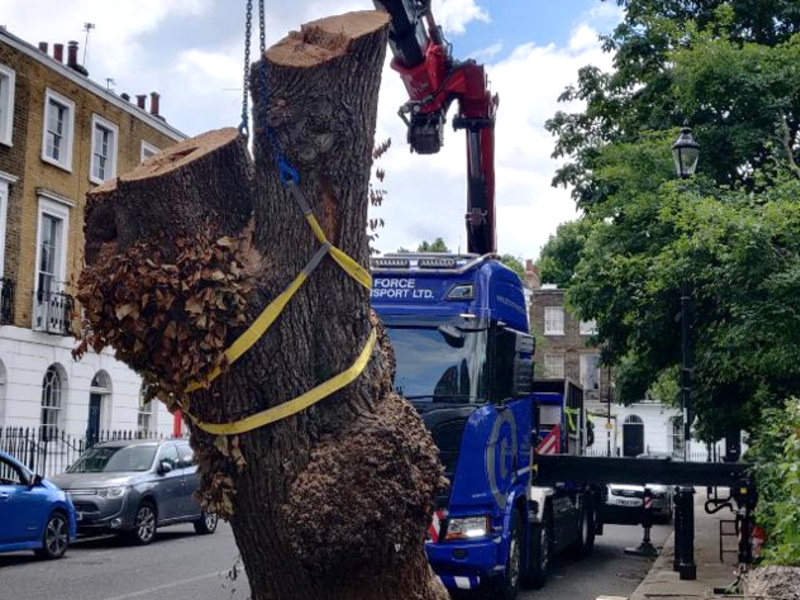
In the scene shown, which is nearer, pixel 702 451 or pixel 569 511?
pixel 569 511

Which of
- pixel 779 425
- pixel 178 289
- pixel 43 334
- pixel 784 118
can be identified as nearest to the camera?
pixel 178 289

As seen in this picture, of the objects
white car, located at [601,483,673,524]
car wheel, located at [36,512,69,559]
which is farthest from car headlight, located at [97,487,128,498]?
white car, located at [601,483,673,524]

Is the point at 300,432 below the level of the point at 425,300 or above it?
below

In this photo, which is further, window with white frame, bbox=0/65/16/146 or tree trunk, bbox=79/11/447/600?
window with white frame, bbox=0/65/16/146

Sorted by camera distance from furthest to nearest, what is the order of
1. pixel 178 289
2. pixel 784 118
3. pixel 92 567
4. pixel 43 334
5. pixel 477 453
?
pixel 43 334
pixel 784 118
pixel 92 567
pixel 477 453
pixel 178 289

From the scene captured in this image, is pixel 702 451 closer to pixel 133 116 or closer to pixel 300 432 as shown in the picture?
pixel 133 116

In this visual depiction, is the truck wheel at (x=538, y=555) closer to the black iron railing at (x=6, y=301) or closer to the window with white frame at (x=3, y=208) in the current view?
the black iron railing at (x=6, y=301)

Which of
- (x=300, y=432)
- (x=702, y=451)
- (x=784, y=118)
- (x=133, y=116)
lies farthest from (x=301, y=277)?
(x=702, y=451)

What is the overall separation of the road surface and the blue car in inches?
11.2

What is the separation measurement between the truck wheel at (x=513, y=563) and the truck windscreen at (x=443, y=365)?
1.63 m

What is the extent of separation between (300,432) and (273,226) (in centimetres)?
77

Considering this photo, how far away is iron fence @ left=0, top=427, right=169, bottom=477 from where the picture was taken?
2419 cm

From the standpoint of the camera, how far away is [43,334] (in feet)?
85.6

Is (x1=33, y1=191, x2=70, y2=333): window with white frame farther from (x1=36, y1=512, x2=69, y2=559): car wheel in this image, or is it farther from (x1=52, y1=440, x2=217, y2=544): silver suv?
(x1=36, y1=512, x2=69, y2=559): car wheel
